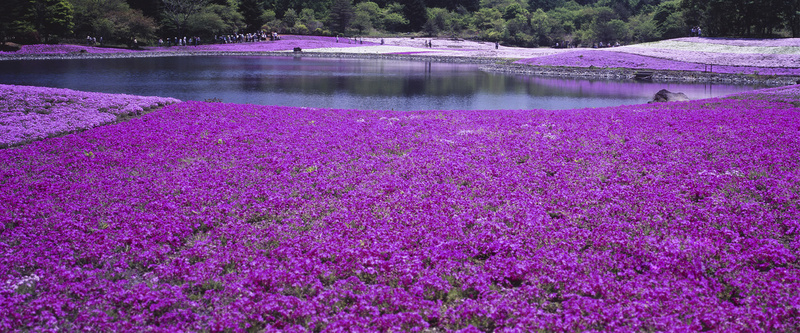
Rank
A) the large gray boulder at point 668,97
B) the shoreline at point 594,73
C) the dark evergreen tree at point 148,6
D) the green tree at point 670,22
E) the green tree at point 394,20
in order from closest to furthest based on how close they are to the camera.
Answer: the large gray boulder at point 668,97, the shoreline at point 594,73, the green tree at point 670,22, the dark evergreen tree at point 148,6, the green tree at point 394,20

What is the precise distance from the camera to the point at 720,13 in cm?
8281

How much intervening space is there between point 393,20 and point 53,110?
395 ft

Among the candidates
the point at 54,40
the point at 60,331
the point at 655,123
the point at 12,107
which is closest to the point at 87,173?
the point at 60,331

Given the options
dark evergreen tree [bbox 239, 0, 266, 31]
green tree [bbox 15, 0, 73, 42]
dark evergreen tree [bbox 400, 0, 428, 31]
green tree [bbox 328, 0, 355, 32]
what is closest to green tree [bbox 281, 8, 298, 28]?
green tree [bbox 328, 0, 355, 32]

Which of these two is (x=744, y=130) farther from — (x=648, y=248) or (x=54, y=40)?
(x=54, y=40)

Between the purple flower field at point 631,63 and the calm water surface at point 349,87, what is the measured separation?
414 inches

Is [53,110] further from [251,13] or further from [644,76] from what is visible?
[251,13]

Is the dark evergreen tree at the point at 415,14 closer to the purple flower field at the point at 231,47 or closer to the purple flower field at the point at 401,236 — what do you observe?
the purple flower field at the point at 231,47

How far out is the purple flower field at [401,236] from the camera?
604 cm

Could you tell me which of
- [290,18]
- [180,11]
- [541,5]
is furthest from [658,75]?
[541,5]

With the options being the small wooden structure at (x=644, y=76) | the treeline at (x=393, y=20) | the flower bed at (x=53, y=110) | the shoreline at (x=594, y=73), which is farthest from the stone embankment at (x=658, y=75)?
the flower bed at (x=53, y=110)

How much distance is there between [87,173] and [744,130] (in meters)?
21.4

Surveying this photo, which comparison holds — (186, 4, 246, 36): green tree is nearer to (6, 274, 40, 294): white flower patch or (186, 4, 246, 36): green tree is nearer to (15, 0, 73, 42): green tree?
(15, 0, 73, 42): green tree

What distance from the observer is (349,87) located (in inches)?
1576
